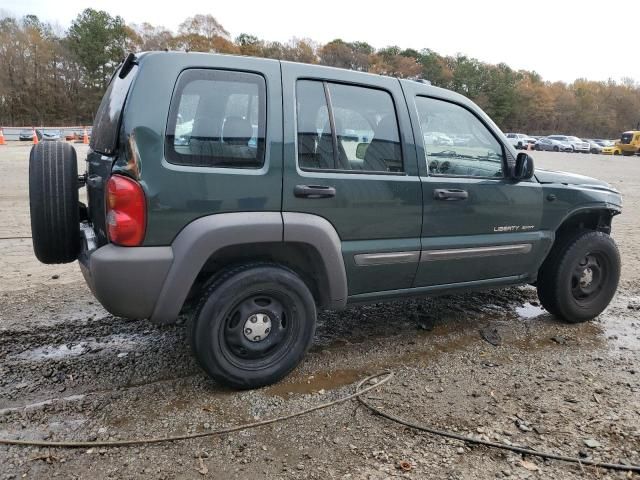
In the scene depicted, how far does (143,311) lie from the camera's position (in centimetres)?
280

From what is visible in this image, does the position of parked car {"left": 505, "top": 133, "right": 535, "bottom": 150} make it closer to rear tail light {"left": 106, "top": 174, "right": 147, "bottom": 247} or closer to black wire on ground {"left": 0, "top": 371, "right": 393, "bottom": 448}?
black wire on ground {"left": 0, "top": 371, "right": 393, "bottom": 448}

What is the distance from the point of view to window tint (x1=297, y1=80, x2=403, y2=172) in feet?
10.1

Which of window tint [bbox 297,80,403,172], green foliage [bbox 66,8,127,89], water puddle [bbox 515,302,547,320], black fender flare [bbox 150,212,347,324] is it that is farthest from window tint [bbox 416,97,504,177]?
green foliage [bbox 66,8,127,89]

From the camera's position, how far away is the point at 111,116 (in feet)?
9.48

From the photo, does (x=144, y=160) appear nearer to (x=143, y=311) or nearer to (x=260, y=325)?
Result: (x=143, y=311)

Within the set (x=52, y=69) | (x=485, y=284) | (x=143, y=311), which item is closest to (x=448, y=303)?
(x=485, y=284)

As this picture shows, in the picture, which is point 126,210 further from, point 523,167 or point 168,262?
point 523,167

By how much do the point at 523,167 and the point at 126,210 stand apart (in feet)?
9.01

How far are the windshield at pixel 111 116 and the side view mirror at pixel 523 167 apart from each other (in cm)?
268

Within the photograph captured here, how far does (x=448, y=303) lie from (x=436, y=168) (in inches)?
67.9

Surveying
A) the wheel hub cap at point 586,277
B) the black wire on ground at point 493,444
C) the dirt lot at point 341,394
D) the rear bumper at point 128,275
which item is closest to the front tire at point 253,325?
the dirt lot at point 341,394

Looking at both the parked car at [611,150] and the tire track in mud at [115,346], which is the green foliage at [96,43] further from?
the tire track in mud at [115,346]

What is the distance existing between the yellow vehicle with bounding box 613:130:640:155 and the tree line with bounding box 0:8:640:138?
2343cm

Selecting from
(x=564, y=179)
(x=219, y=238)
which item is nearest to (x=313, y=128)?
(x=219, y=238)
